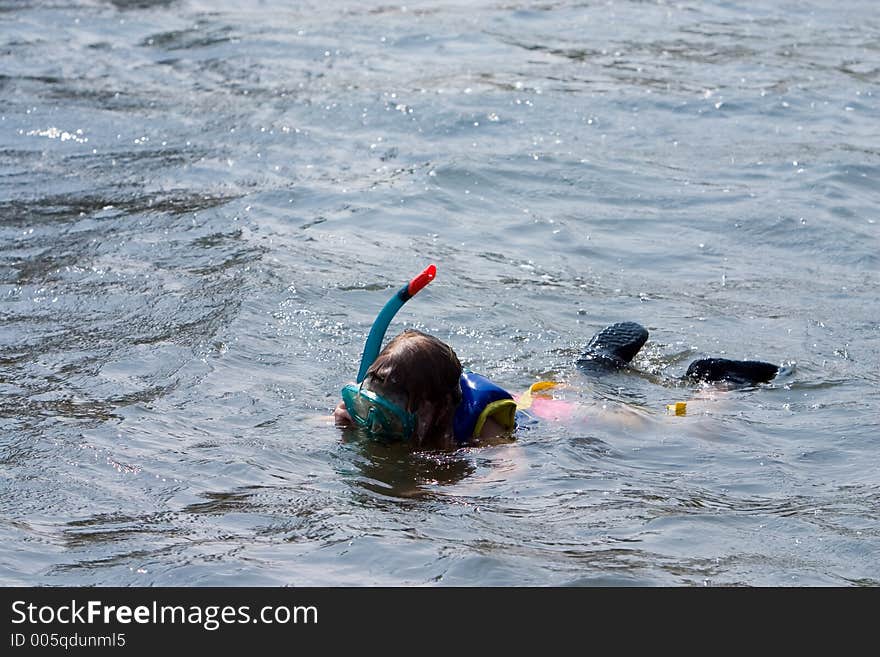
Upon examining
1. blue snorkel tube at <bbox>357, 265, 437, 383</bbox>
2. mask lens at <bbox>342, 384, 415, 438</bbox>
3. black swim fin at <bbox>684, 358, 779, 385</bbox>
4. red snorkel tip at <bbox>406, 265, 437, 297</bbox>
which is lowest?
black swim fin at <bbox>684, 358, 779, 385</bbox>

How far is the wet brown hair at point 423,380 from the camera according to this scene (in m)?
4.74

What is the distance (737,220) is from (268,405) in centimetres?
387

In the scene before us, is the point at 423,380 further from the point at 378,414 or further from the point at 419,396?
the point at 378,414

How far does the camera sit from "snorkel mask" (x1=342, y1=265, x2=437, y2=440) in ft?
15.4

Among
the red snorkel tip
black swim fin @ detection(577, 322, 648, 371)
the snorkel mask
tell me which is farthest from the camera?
black swim fin @ detection(577, 322, 648, 371)

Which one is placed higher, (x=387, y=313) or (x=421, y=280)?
(x=421, y=280)

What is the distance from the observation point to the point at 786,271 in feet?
24.4

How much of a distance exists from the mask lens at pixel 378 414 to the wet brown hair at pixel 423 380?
0.15 ft

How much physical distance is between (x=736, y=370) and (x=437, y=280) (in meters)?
2.01

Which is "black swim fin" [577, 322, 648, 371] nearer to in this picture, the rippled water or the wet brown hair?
the rippled water

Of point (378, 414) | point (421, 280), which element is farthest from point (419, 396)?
point (421, 280)

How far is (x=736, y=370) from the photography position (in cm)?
575

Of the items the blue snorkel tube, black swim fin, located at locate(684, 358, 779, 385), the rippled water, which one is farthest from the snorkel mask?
black swim fin, located at locate(684, 358, 779, 385)

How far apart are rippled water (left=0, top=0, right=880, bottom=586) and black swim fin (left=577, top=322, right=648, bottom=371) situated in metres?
0.10
